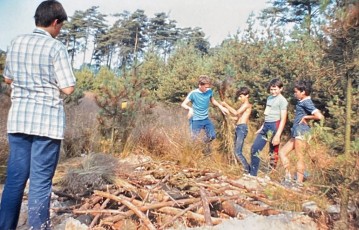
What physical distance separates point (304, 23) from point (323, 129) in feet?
2.86

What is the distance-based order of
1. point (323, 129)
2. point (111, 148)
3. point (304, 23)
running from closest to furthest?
point (323, 129), point (304, 23), point (111, 148)

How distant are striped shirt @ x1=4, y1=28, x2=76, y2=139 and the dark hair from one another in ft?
0.40

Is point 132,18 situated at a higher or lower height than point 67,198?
higher

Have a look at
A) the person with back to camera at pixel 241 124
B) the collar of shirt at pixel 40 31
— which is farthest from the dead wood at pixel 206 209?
the person with back to camera at pixel 241 124

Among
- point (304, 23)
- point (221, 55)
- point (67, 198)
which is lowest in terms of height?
point (67, 198)

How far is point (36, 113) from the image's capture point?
2.62m

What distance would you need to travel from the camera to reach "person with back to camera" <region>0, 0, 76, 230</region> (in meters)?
2.63

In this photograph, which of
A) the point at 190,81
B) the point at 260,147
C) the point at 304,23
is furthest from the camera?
the point at 190,81

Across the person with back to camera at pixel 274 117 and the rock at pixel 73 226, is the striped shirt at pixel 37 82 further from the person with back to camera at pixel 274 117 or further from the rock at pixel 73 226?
Result: the person with back to camera at pixel 274 117

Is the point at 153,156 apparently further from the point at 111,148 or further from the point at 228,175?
the point at 228,175

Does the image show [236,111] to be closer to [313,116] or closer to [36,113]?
[313,116]

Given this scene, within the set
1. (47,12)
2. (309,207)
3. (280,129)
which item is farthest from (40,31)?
(280,129)

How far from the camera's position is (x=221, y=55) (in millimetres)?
16219

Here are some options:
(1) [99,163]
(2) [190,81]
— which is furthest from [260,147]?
(2) [190,81]
